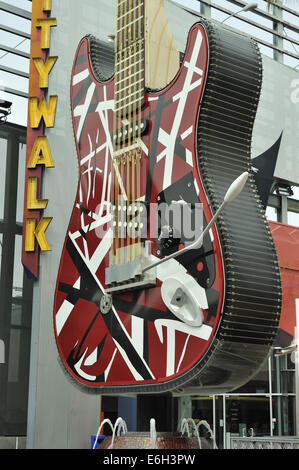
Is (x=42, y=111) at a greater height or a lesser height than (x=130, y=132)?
greater

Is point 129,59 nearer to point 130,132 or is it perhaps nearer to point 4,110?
point 130,132

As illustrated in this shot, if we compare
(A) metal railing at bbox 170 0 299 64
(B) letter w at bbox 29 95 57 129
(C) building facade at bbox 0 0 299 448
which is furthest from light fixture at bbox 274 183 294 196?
(B) letter w at bbox 29 95 57 129

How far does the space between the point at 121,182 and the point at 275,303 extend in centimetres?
193

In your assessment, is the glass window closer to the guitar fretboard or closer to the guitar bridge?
the guitar bridge

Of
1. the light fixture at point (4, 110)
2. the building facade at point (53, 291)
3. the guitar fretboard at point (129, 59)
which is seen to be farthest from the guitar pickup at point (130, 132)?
the light fixture at point (4, 110)

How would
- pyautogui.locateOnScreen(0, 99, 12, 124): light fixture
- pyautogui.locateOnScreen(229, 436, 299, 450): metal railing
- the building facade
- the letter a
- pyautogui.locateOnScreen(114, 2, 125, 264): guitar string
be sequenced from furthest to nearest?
pyautogui.locateOnScreen(0, 99, 12, 124): light fixture < the letter a < the building facade < pyautogui.locateOnScreen(229, 436, 299, 450): metal railing < pyautogui.locateOnScreen(114, 2, 125, 264): guitar string

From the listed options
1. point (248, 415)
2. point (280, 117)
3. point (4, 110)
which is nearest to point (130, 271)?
point (4, 110)

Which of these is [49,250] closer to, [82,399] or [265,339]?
[82,399]

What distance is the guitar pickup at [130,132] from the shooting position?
6410 millimetres

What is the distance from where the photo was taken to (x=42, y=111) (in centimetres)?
1073

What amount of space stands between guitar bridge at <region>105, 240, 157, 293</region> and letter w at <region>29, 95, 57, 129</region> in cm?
474

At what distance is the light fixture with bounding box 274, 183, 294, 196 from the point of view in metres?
15.3

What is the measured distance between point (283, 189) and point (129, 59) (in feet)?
29.8

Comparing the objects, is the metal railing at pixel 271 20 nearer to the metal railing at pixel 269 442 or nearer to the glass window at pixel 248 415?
the glass window at pixel 248 415
